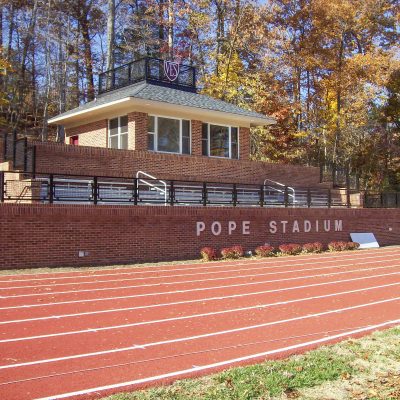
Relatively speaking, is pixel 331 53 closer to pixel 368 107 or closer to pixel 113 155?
pixel 368 107

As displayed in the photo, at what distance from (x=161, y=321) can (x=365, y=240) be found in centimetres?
2011

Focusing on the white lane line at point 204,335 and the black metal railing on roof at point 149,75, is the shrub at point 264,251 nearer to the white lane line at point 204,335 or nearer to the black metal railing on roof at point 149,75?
the white lane line at point 204,335

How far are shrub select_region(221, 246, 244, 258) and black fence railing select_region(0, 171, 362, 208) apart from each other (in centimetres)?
201

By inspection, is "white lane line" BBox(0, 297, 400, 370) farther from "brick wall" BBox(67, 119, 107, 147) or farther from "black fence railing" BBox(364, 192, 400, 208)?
"black fence railing" BBox(364, 192, 400, 208)

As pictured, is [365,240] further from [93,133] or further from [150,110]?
[93,133]

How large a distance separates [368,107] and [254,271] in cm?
2630

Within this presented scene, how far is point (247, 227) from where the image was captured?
70.0 ft

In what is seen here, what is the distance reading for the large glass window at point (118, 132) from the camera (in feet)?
80.9

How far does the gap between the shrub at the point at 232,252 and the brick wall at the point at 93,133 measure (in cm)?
942

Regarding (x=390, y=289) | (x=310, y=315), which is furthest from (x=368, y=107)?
(x=310, y=315)

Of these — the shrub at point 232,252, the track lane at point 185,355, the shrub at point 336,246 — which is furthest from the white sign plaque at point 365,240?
the track lane at point 185,355

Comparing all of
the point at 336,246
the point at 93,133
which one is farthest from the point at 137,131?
the point at 336,246

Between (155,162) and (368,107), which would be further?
(368,107)

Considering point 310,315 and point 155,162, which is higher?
point 155,162
